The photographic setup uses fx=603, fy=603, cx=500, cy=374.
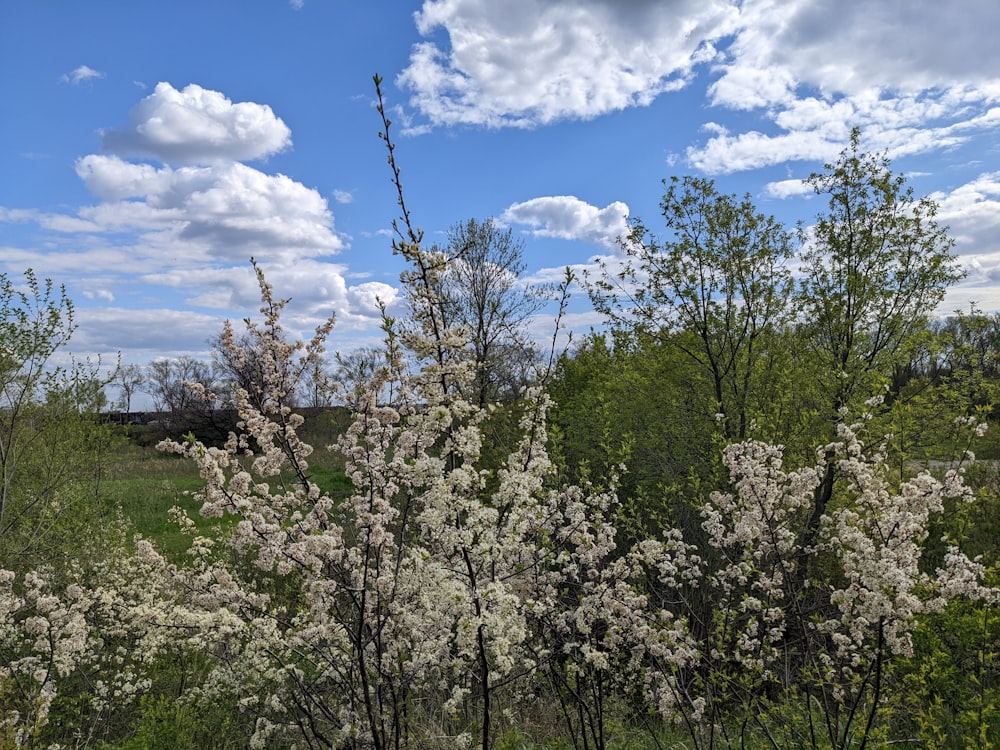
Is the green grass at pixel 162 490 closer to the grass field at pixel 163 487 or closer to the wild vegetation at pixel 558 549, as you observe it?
the grass field at pixel 163 487

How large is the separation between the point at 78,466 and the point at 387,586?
9.72m

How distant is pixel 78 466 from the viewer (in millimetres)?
10820

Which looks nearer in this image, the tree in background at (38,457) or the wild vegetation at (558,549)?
the wild vegetation at (558,549)

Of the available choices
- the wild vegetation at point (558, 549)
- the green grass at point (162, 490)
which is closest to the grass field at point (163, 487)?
the green grass at point (162, 490)

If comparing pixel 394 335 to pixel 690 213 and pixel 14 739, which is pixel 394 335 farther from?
pixel 690 213

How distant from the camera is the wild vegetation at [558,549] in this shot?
390 centimetres

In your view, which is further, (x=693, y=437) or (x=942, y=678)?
(x=693, y=437)

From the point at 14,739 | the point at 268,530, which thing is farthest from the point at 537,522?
the point at 14,739

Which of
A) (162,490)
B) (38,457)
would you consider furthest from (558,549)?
(162,490)

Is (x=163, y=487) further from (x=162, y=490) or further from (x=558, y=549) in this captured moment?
(x=558, y=549)

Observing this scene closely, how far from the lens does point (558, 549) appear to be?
18.1ft

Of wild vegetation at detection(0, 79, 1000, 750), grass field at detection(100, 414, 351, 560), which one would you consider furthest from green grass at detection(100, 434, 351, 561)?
wild vegetation at detection(0, 79, 1000, 750)

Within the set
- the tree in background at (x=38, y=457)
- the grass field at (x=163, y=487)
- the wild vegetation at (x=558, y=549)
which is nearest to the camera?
the wild vegetation at (x=558, y=549)

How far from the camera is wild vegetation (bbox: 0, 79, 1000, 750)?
12.8ft
